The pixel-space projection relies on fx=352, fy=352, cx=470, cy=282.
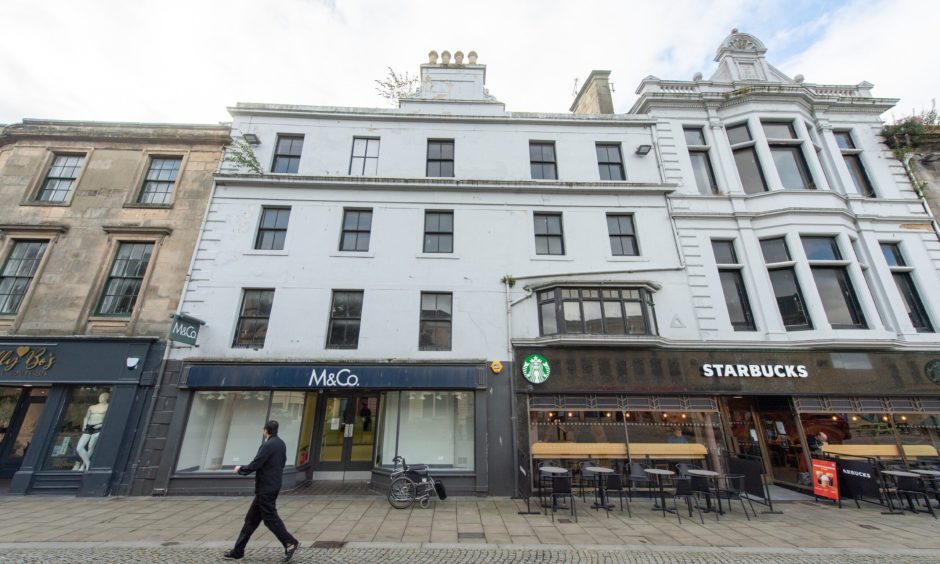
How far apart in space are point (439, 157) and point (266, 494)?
1220 centimetres

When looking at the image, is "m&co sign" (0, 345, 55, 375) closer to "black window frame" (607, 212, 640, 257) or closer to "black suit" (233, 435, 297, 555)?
"black suit" (233, 435, 297, 555)

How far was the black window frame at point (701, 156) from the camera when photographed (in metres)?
13.9

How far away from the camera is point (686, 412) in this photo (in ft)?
36.0

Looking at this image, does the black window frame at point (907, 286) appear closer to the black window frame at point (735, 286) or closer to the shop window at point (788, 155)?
the shop window at point (788, 155)

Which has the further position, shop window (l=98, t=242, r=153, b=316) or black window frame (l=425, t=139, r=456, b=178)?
black window frame (l=425, t=139, r=456, b=178)

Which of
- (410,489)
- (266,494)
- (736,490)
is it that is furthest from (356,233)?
(736,490)

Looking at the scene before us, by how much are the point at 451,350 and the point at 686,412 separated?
24.9 ft

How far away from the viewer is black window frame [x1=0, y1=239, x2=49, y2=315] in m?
11.5

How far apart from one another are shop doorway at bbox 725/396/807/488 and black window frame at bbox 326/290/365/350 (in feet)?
42.9

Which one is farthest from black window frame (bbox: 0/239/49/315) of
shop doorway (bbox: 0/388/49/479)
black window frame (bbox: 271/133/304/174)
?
black window frame (bbox: 271/133/304/174)

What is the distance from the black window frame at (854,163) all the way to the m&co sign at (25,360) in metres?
28.6

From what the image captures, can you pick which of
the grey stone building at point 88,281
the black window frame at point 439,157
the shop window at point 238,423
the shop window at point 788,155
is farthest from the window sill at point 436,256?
the shop window at point 788,155

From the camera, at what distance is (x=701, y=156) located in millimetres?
14375

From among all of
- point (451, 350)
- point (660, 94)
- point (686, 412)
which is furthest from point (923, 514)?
point (660, 94)
